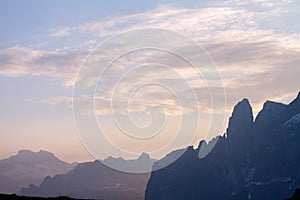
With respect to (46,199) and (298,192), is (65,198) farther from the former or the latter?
(298,192)

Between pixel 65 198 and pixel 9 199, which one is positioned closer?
pixel 9 199

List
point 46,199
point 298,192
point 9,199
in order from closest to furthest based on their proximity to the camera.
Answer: point 9,199
point 46,199
point 298,192

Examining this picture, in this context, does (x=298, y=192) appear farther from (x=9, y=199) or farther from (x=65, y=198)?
(x=9, y=199)

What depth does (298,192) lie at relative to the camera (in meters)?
137

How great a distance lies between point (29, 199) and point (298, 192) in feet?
265

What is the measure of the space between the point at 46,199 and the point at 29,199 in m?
5.50

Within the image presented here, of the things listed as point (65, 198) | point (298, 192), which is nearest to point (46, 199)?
point (65, 198)

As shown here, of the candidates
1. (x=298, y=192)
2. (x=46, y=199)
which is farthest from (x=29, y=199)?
(x=298, y=192)

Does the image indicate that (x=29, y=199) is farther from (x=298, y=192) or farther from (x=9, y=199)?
(x=298, y=192)

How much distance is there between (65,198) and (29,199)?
9.90 m

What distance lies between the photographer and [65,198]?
11050 centimetres

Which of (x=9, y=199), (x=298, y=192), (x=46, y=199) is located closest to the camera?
(x=9, y=199)

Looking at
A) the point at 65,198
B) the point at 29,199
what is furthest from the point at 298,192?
the point at 29,199

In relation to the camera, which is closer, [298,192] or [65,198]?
[65,198]
